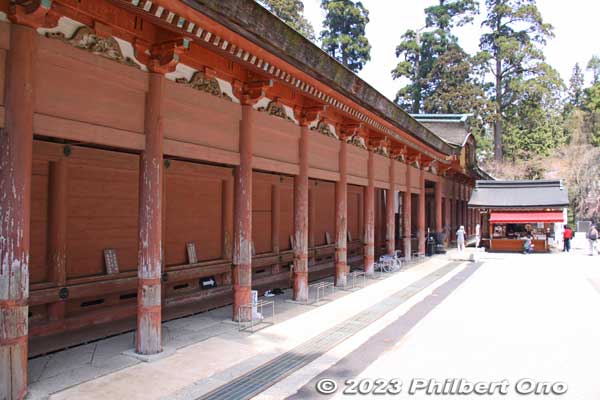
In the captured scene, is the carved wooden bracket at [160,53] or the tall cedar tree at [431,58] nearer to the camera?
the carved wooden bracket at [160,53]

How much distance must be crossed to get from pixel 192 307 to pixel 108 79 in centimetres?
514

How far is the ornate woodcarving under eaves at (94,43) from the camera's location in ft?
17.3

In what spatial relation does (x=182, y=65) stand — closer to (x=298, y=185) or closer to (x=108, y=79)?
(x=108, y=79)

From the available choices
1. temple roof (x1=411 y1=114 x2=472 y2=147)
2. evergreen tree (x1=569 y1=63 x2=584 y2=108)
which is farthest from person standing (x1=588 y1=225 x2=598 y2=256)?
evergreen tree (x1=569 y1=63 x2=584 y2=108)

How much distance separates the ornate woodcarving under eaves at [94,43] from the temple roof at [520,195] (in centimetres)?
2330

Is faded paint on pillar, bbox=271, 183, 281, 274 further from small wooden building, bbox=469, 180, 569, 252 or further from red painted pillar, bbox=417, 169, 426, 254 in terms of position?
small wooden building, bbox=469, 180, 569, 252

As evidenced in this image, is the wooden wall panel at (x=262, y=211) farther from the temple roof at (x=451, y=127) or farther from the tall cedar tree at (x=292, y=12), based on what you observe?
the tall cedar tree at (x=292, y=12)

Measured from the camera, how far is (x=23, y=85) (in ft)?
15.1

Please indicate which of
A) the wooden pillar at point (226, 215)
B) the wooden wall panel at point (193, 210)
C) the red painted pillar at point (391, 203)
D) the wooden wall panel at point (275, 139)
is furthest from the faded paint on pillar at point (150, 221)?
the red painted pillar at point (391, 203)

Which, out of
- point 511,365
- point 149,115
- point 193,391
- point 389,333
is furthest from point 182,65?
point 511,365

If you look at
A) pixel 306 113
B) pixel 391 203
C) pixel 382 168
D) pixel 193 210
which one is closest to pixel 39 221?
pixel 193 210

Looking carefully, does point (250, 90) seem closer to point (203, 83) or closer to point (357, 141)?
point (203, 83)

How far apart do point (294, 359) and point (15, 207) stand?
13.1 ft

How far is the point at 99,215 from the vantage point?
314 inches
